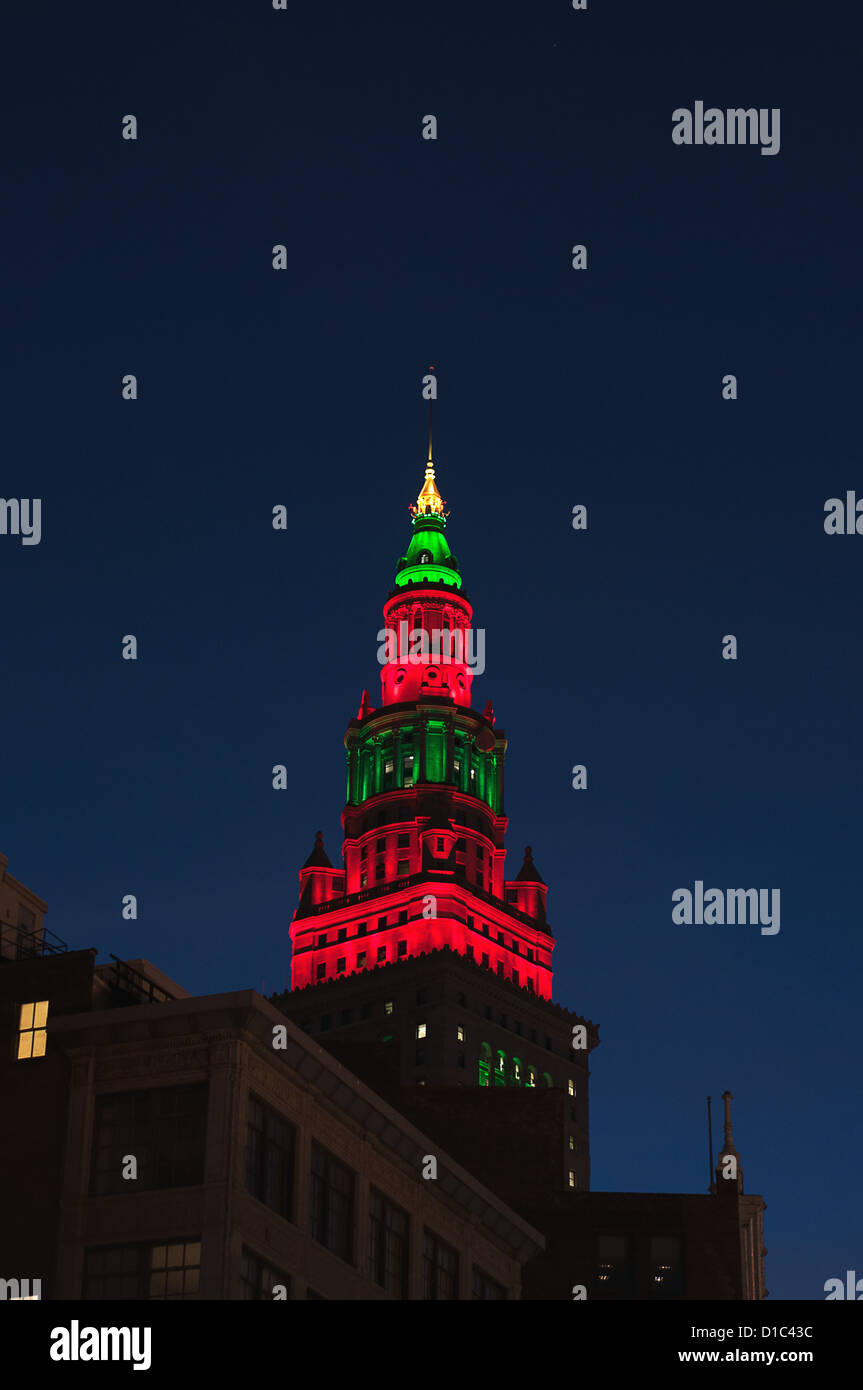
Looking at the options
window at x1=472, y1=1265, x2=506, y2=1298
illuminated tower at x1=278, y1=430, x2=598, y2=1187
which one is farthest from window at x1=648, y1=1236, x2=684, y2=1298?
illuminated tower at x1=278, y1=430, x2=598, y2=1187

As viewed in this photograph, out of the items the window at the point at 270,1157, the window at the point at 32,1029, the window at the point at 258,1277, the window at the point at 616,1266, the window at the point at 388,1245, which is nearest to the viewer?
the window at the point at 258,1277

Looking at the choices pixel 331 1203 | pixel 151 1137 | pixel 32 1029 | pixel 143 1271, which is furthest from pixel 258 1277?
pixel 32 1029

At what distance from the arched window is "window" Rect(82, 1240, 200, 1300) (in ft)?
395

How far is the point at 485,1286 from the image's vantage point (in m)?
73.9

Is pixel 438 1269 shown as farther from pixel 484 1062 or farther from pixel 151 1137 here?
pixel 484 1062

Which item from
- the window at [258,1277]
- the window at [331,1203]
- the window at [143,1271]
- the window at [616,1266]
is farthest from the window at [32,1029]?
the window at [616,1266]

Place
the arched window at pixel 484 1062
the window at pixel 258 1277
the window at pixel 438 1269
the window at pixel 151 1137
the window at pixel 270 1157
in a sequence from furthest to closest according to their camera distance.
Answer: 1. the arched window at pixel 484 1062
2. the window at pixel 438 1269
3. the window at pixel 270 1157
4. the window at pixel 151 1137
5. the window at pixel 258 1277

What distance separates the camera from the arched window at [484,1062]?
17812 cm

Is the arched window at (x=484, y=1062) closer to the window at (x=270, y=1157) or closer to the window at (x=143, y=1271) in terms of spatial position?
the window at (x=270, y=1157)

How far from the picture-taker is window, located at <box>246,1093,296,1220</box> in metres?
59.8

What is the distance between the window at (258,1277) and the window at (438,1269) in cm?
992

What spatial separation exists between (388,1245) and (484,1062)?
113416 mm
